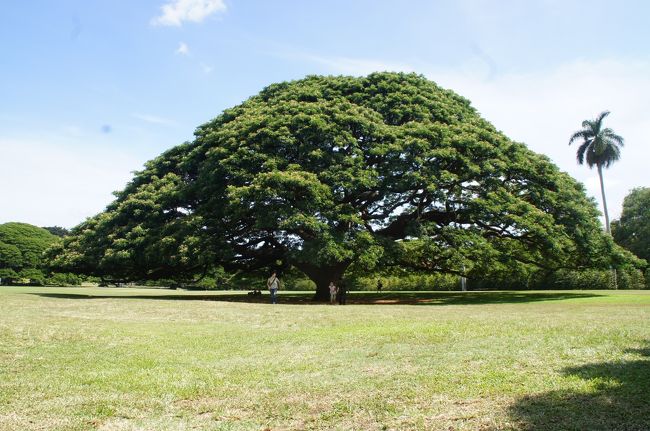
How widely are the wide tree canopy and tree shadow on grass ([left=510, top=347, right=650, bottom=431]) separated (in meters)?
80.9

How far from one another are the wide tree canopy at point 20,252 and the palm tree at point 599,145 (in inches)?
2984

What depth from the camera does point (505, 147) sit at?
29.8m

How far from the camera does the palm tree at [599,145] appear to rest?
6047 cm

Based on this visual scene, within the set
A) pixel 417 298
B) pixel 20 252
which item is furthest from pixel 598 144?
pixel 20 252

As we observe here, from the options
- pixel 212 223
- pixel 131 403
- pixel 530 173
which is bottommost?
pixel 131 403

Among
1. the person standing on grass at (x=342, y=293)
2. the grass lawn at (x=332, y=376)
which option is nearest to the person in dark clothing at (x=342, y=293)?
the person standing on grass at (x=342, y=293)

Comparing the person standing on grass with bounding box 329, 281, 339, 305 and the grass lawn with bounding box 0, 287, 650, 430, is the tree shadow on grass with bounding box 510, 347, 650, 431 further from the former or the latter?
the person standing on grass with bounding box 329, 281, 339, 305

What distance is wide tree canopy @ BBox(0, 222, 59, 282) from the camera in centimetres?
7681

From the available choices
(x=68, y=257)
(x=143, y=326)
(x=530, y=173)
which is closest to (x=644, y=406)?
(x=143, y=326)

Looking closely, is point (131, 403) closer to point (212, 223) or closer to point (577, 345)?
point (577, 345)

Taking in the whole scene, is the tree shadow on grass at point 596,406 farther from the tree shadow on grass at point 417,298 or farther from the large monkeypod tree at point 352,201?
the tree shadow on grass at point 417,298

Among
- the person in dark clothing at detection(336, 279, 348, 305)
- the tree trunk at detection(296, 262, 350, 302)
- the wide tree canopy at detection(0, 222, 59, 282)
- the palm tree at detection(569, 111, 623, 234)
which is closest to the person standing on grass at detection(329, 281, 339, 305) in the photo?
the person in dark clothing at detection(336, 279, 348, 305)

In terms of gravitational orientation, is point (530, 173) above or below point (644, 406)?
above

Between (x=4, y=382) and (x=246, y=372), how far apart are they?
3.99m
